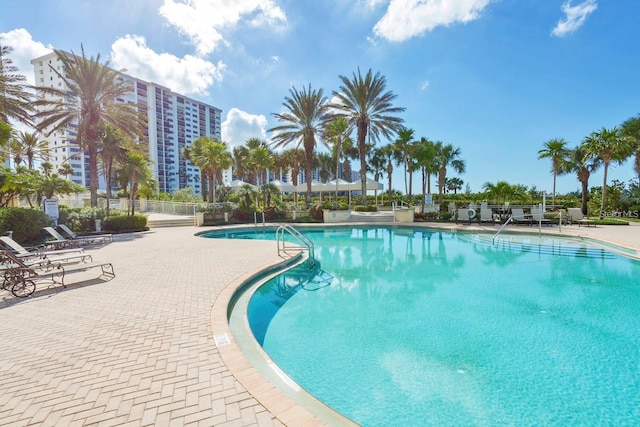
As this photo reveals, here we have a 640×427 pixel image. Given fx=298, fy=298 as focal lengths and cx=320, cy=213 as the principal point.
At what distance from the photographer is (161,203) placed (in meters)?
26.6

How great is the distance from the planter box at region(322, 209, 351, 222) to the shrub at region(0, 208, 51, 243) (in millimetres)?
15994

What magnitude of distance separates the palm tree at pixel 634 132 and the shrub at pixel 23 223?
3499 centimetres

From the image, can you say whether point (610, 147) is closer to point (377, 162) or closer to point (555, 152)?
point (555, 152)

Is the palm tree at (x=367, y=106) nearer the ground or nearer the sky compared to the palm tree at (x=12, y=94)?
nearer the sky

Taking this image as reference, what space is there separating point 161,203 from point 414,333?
26.8 metres

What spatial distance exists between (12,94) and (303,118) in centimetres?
1771

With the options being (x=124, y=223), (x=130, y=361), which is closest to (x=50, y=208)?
(x=124, y=223)

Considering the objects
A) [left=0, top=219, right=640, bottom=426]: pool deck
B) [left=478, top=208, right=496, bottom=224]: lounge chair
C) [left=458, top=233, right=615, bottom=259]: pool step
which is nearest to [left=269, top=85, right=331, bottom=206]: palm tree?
[left=478, top=208, right=496, bottom=224]: lounge chair

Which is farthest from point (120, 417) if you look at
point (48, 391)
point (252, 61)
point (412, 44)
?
point (252, 61)

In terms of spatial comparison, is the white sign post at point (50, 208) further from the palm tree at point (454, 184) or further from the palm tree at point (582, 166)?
the palm tree at point (454, 184)

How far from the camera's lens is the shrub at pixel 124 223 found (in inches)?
675

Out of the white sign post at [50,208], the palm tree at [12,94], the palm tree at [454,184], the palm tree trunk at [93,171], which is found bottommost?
the white sign post at [50,208]

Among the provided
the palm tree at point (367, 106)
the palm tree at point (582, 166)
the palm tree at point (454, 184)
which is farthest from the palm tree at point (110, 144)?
the palm tree at point (454, 184)

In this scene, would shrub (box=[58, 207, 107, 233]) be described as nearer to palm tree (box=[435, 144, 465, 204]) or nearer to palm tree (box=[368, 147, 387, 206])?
palm tree (box=[435, 144, 465, 204])
